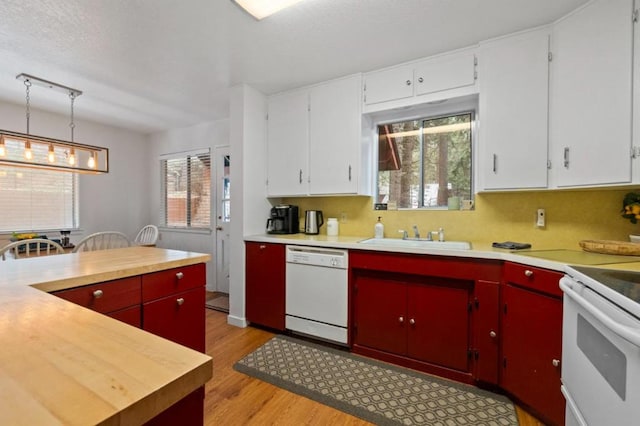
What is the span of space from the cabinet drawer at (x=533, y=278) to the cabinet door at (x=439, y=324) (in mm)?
301

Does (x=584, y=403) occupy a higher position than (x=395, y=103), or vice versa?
(x=395, y=103)

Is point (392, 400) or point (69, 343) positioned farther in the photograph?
point (392, 400)

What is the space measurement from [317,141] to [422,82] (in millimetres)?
1052

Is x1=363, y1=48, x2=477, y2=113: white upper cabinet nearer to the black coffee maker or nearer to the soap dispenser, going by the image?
the soap dispenser

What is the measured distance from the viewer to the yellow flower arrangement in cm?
173

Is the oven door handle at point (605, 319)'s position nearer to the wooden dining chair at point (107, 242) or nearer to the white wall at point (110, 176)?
the wooden dining chair at point (107, 242)

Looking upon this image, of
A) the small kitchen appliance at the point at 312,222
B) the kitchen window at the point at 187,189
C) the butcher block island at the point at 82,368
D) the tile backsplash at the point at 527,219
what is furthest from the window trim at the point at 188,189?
the butcher block island at the point at 82,368

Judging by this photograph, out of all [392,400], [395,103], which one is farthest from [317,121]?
[392,400]

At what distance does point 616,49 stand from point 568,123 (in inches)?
16.6

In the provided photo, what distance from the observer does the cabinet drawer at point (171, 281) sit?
147 centimetres

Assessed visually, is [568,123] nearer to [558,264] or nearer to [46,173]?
[558,264]

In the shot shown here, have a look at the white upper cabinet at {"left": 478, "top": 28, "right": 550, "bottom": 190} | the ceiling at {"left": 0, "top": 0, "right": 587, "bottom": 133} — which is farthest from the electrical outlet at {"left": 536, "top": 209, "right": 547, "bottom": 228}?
the ceiling at {"left": 0, "top": 0, "right": 587, "bottom": 133}

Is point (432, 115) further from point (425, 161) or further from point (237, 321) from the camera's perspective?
point (237, 321)

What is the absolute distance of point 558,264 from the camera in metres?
1.46
